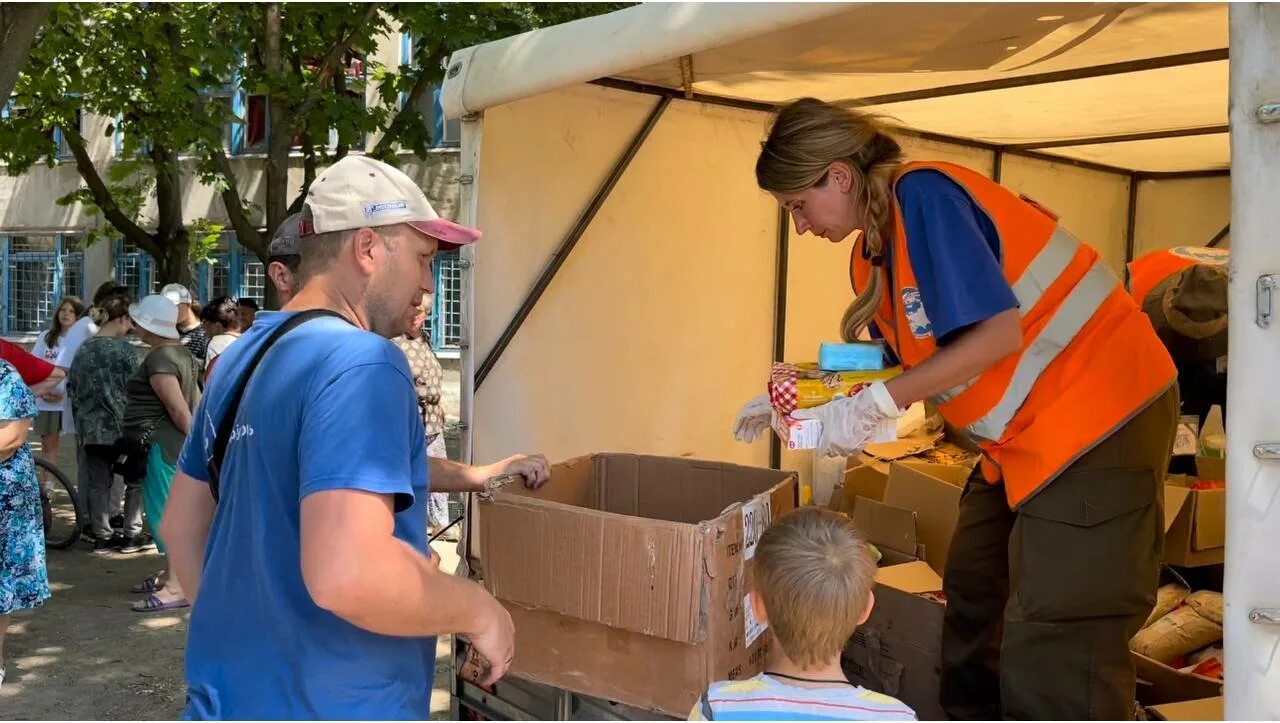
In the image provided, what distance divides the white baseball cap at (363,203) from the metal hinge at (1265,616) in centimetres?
158

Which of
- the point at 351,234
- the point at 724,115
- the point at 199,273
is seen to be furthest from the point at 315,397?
the point at 199,273

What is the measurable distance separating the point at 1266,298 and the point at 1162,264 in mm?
2736

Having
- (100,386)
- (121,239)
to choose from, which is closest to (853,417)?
(100,386)

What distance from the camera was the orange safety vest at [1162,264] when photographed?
431cm

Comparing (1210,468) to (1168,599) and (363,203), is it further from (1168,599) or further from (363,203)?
(363,203)

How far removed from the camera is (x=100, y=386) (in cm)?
677

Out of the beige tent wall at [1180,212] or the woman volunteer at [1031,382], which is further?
the beige tent wall at [1180,212]

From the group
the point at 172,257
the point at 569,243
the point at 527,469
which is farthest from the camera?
the point at 172,257

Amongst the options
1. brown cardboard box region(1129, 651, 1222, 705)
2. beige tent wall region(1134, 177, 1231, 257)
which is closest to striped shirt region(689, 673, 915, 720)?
brown cardboard box region(1129, 651, 1222, 705)

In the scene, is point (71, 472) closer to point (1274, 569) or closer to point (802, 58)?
point (802, 58)

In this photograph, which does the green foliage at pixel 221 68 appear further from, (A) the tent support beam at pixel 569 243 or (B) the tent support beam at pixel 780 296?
(A) the tent support beam at pixel 569 243

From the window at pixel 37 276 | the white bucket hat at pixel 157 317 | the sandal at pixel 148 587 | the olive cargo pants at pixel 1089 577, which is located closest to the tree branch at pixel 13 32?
the white bucket hat at pixel 157 317

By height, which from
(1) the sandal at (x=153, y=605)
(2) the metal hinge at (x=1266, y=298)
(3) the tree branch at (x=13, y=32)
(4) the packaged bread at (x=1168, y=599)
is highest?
(3) the tree branch at (x=13, y=32)

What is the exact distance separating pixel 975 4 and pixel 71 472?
9.91 m
